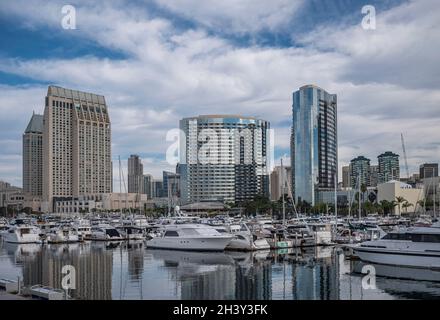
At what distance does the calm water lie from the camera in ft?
70.8

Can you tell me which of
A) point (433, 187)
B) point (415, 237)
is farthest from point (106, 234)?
point (433, 187)

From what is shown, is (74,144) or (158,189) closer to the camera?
(74,144)

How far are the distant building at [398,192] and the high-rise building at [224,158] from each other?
35.1 m

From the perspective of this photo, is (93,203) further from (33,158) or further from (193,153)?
(33,158)

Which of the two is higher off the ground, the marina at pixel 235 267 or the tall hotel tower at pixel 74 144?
the tall hotel tower at pixel 74 144

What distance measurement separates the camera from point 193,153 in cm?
14188

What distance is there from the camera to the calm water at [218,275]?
2158 cm

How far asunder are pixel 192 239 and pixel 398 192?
95.5 m

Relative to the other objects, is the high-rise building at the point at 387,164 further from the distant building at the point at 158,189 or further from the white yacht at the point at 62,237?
the white yacht at the point at 62,237

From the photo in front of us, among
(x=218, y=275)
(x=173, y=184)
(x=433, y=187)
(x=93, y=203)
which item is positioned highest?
(x=173, y=184)

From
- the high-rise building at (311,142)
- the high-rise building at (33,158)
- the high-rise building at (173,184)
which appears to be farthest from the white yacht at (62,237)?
the high-rise building at (33,158)

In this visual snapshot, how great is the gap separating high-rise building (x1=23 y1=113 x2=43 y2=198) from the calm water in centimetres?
12809
